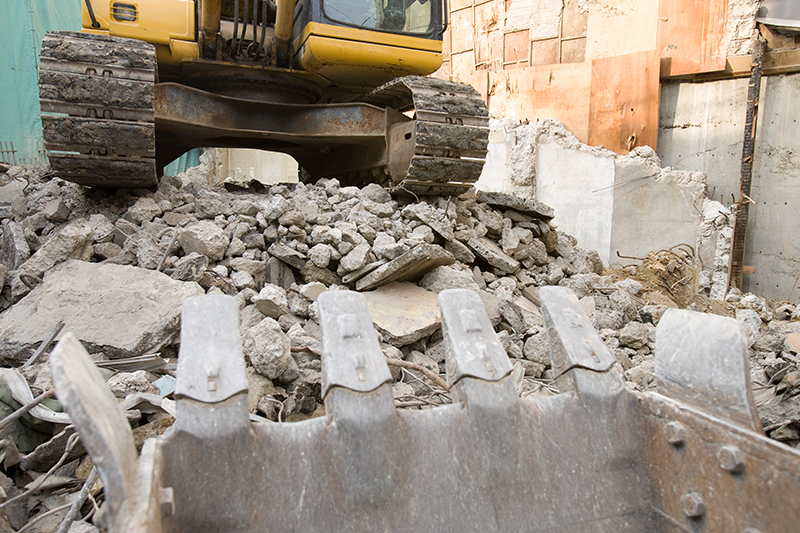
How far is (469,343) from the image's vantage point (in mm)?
1212

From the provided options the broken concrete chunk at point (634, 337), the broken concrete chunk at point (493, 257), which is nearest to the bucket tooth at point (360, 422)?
the broken concrete chunk at point (634, 337)

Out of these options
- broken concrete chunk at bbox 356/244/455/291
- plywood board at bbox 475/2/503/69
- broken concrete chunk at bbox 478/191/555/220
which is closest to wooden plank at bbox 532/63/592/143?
plywood board at bbox 475/2/503/69

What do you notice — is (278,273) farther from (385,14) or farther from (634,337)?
(385,14)

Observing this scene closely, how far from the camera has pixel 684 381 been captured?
119cm

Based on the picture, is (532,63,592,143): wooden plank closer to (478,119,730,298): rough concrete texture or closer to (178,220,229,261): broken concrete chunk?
(478,119,730,298): rough concrete texture

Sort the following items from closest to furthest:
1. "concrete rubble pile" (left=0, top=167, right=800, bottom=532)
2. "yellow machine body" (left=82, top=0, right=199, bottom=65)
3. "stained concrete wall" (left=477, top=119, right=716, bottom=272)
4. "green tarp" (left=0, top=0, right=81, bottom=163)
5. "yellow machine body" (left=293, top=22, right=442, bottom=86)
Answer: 1. "concrete rubble pile" (left=0, top=167, right=800, bottom=532)
2. "yellow machine body" (left=82, top=0, right=199, bottom=65)
3. "yellow machine body" (left=293, top=22, right=442, bottom=86)
4. "stained concrete wall" (left=477, top=119, right=716, bottom=272)
5. "green tarp" (left=0, top=0, right=81, bottom=163)

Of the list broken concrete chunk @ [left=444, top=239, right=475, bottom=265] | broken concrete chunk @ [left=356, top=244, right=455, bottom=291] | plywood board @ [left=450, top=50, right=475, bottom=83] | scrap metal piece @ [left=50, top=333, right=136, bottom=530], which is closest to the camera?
scrap metal piece @ [left=50, top=333, right=136, bottom=530]

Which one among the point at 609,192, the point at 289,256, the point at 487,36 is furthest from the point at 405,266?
the point at 487,36

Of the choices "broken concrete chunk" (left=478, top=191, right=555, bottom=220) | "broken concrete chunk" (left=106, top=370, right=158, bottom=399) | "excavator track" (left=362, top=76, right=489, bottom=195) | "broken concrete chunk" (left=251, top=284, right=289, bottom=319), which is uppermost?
"excavator track" (left=362, top=76, right=489, bottom=195)

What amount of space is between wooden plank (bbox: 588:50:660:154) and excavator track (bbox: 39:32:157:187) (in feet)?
17.6

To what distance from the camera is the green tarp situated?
23.6ft

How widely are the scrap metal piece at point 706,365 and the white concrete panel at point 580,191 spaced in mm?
5581

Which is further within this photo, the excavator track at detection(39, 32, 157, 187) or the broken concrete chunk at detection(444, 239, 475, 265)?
the broken concrete chunk at detection(444, 239, 475, 265)

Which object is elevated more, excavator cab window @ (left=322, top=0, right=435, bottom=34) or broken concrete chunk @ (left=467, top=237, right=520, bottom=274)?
excavator cab window @ (left=322, top=0, right=435, bottom=34)
